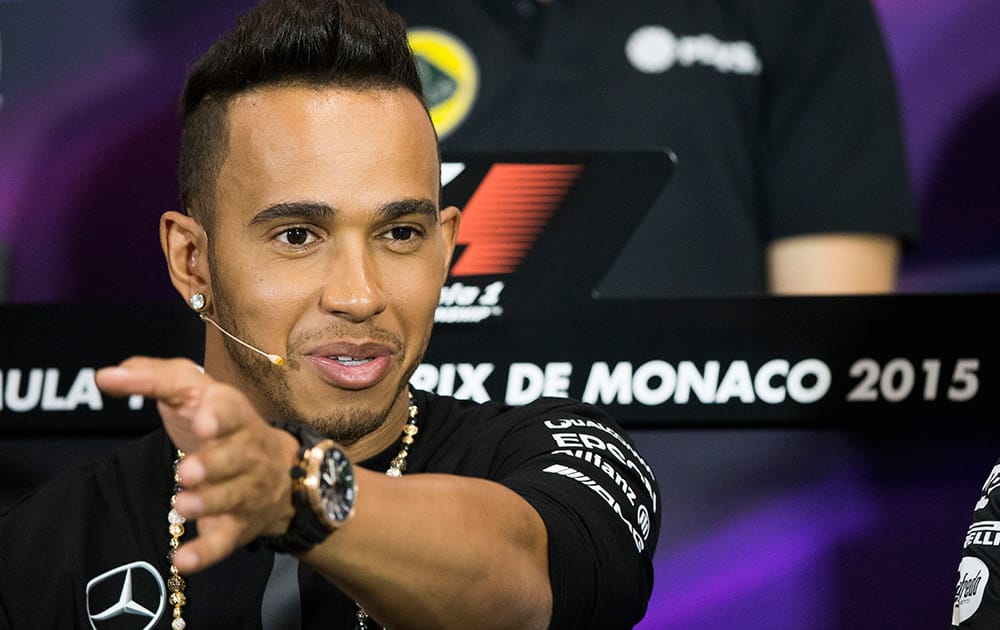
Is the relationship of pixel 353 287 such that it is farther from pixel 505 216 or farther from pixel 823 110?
pixel 823 110

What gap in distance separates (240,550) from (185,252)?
43 centimetres

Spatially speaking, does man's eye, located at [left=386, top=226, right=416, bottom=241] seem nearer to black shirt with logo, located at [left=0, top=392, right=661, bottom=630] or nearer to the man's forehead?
the man's forehead

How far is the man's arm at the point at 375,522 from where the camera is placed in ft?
4.43

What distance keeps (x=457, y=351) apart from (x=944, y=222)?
1141 millimetres

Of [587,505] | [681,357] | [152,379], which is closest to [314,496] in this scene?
[152,379]

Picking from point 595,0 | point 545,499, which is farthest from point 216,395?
point 595,0

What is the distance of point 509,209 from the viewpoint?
2.71 metres

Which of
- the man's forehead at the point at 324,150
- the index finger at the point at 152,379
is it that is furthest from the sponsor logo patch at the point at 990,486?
the index finger at the point at 152,379

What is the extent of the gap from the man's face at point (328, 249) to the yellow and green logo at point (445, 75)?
1.03 m

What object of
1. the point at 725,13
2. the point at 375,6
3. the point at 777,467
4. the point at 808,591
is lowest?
the point at 808,591

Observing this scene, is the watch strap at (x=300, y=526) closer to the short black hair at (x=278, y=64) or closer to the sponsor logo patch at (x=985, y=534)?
the short black hair at (x=278, y=64)

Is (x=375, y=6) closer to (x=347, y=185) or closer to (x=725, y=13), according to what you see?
(x=347, y=185)

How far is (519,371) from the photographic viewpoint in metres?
2.64

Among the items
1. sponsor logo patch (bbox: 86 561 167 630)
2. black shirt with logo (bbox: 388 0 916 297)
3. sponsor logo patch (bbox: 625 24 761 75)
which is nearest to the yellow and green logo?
black shirt with logo (bbox: 388 0 916 297)
